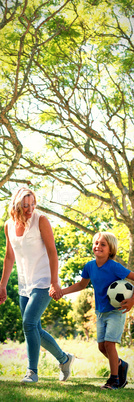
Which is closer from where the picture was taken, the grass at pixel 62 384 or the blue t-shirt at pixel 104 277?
the grass at pixel 62 384

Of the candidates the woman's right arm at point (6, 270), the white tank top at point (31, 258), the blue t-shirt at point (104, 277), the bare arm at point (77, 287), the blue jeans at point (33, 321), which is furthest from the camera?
the woman's right arm at point (6, 270)

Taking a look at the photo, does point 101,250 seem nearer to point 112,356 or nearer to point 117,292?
point 117,292

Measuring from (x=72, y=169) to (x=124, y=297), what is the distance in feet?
24.7

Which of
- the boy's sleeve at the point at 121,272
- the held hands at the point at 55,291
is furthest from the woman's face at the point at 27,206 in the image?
the boy's sleeve at the point at 121,272

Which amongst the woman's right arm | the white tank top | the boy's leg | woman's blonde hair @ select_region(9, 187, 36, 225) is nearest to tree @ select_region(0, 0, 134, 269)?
the woman's right arm

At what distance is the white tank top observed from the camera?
11.5 feet

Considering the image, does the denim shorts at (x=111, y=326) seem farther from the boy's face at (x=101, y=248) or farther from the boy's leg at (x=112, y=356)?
the boy's face at (x=101, y=248)

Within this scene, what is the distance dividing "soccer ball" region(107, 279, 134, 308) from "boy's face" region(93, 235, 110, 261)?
0.31 meters

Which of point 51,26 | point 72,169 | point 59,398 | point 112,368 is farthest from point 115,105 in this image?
point 59,398

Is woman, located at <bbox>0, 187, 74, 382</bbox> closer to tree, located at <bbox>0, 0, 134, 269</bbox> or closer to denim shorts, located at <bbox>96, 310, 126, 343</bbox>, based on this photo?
denim shorts, located at <bbox>96, 310, 126, 343</bbox>

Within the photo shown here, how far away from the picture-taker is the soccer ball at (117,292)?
358 centimetres

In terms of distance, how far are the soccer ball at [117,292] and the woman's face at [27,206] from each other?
0.97 meters

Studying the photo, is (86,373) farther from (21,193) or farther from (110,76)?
(110,76)

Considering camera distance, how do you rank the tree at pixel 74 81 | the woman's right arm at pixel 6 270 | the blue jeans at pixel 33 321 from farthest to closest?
1. the tree at pixel 74 81
2. the woman's right arm at pixel 6 270
3. the blue jeans at pixel 33 321
